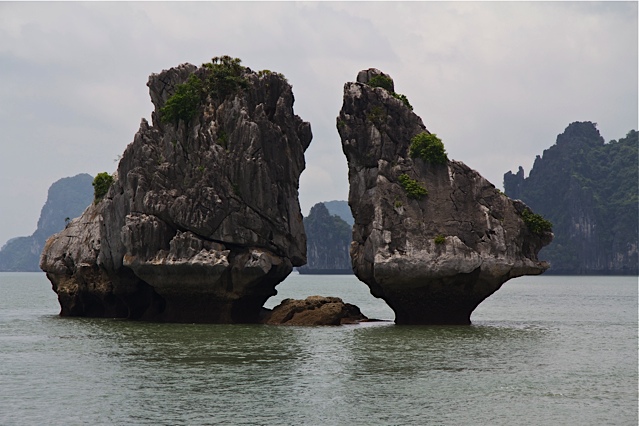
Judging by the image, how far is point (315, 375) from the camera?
116 feet

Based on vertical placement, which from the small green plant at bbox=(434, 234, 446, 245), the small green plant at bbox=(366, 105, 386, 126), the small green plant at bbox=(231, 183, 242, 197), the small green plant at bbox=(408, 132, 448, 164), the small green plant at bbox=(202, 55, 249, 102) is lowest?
the small green plant at bbox=(434, 234, 446, 245)

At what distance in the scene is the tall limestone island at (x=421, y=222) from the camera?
2031 inches

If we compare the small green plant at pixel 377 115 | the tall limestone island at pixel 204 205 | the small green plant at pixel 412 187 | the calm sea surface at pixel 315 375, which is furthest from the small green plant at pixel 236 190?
the small green plant at pixel 412 187

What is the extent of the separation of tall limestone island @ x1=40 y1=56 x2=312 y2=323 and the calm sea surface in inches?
131

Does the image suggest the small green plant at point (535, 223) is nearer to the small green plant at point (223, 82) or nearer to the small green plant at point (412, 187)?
the small green plant at point (412, 187)

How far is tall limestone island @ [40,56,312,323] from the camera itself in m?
54.7

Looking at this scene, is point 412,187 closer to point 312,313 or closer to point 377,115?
point 377,115

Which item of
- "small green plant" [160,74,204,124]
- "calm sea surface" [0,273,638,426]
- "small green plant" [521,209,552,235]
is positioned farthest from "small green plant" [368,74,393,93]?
"calm sea surface" [0,273,638,426]

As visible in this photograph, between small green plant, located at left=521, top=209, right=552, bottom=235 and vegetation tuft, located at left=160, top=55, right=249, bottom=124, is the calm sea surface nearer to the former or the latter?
small green plant, located at left=521, top=209, right=552, bottom=235

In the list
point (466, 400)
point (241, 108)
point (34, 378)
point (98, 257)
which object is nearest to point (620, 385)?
point (466, 400)

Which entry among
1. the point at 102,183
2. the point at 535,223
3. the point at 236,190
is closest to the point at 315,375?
the point at 236,190

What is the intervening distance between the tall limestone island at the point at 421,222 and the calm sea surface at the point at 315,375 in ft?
8.19

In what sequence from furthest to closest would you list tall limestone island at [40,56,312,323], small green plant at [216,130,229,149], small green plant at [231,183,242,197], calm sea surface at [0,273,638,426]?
small green plant at [216,130,229,149] → small green plant at [231,183,242,197] → tall limestone island at [40,56,312,323] → calm sea surface at [0,273,638,426]

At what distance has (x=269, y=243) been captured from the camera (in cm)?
5653
